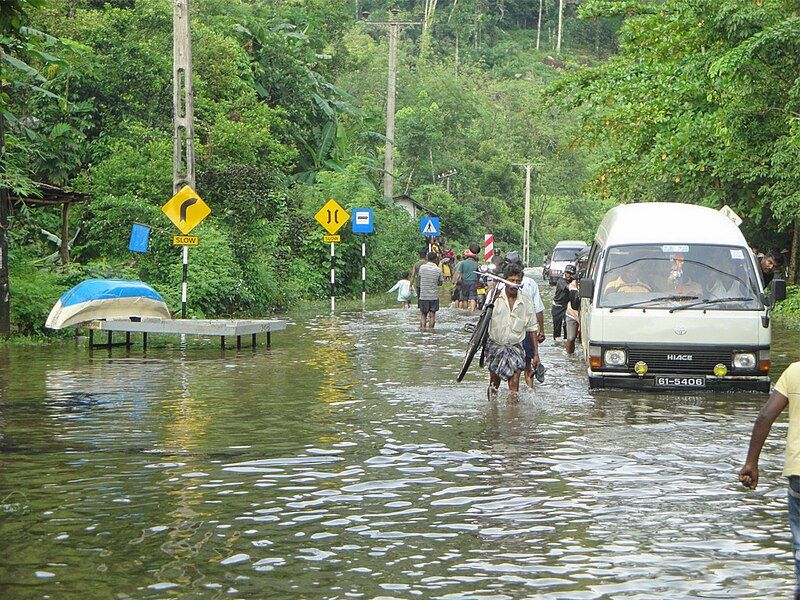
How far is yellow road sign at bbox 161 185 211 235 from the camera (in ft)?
86.5

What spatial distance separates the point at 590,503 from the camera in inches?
396

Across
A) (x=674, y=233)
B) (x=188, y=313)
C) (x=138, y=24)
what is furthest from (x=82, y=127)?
(x=674, y=233)

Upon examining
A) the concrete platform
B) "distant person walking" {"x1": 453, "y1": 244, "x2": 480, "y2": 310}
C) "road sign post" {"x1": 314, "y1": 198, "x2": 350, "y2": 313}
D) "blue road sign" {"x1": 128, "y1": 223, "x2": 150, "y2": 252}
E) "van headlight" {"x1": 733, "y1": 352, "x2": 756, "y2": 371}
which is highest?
"road sign post" {"x1": 314, "y1": 198, "x2": 350, "y2": 313}

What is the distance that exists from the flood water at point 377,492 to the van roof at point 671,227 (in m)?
2.08

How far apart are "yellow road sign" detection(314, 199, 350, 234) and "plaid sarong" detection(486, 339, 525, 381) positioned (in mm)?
21901

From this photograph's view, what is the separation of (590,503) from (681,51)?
95.2 feet

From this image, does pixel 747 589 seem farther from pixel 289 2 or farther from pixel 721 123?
pixel 289 2

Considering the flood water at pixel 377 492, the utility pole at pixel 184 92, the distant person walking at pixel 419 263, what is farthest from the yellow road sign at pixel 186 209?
the flood water at pixel 377 492

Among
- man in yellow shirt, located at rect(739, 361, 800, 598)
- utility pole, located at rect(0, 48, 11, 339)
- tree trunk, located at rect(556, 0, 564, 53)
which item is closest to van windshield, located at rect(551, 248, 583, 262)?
utility pole, located at rect(0, 48, 11, 339)

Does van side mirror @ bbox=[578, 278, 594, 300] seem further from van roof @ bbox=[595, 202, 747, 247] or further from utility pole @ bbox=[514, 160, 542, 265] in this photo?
utility pole @ bbox=[514, 160, 542, 265]

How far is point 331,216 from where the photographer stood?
37.9 meters

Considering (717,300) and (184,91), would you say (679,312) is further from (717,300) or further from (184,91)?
(184,91)

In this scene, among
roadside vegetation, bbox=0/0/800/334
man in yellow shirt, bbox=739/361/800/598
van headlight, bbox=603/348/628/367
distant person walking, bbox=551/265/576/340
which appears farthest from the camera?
roadside vegetation, bbox=0/0/800/334

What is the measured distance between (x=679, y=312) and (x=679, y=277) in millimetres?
927
